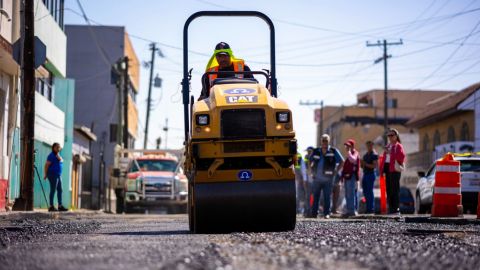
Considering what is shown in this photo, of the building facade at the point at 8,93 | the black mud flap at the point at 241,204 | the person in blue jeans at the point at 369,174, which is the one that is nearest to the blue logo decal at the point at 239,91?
the black mud flap at the point at 241,204

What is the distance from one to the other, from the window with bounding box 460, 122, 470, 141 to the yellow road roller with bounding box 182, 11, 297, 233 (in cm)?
3924

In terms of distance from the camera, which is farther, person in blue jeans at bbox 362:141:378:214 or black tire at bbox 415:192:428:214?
black tire at bbox 415:192:428:214

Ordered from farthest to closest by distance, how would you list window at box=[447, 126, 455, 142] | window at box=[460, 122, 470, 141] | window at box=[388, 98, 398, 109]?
1. window at box=[388, 98, 398, 109]
2. window at box=[447, 126, 455, 142]
3. window at box=[460, 122, 470, 141]

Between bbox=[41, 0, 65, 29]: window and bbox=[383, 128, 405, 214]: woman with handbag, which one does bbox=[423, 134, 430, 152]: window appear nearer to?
bbox=[41, 0, 65, 29]: window

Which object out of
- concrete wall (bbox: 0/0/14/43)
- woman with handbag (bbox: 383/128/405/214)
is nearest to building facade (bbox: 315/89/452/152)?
concrete wall (bbox: 0/0/14/43)

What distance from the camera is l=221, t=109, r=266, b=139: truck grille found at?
35.5 ft

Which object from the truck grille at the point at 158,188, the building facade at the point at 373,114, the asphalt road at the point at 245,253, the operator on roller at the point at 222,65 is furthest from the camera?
the building facade at the point at 373,114

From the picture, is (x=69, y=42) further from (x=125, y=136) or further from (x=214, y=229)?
(x=214, y=229)

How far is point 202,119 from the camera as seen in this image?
10.8m

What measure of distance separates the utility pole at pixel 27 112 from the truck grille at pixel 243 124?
41.1 feet

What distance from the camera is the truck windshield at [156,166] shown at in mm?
31797

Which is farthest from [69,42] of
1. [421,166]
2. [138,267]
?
[138,267]

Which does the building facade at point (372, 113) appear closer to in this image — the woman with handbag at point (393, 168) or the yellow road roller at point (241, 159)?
the woman with handbag at point (393, 168)

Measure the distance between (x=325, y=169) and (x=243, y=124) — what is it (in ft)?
33.3
